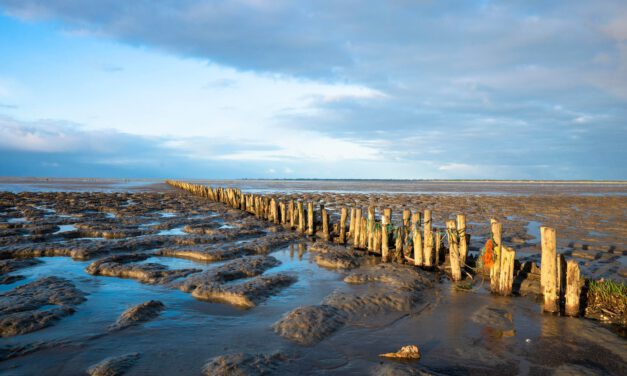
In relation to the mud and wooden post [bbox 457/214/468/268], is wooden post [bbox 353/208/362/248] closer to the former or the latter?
wooden post [bbox 457/214/468/268]

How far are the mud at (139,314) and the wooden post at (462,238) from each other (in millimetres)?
7563

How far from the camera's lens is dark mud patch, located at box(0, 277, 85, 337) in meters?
6.60

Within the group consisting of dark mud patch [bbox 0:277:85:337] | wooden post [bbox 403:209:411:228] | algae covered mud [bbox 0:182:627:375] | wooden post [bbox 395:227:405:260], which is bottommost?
algae covered mud [bbox 0:182:627:375]

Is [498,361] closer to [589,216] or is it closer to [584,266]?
[584,266]

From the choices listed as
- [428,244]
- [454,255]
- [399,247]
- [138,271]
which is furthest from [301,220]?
[454,255]

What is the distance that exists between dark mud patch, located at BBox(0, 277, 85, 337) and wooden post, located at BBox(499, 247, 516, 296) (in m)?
9.07

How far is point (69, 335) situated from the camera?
253 inches

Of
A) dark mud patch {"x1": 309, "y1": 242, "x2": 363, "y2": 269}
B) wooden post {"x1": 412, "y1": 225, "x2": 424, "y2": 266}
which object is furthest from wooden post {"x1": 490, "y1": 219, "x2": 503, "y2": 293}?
dark mud patch {"x1": 309, "y1": 242, "x2": 363, "y2": 269}

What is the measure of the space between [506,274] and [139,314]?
307 inches

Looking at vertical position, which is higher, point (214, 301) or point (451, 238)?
point (451, 238)

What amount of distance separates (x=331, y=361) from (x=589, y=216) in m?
25.0

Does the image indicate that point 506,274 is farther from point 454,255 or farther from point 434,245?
point 434,245

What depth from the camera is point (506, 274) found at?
8.54m

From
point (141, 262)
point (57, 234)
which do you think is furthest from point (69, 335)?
point (57, 234)
